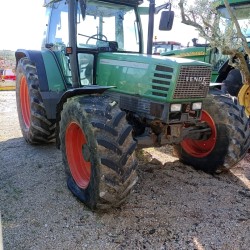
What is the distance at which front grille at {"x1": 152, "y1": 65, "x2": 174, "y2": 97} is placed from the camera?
350cm

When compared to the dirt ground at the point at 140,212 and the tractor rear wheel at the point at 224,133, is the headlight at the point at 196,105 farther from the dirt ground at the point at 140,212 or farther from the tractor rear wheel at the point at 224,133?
the dirt ground at the point at 140,212

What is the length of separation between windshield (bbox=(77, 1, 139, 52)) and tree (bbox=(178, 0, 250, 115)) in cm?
232

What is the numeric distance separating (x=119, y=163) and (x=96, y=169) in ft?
0.77

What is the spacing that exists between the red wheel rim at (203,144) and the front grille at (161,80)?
992 mm

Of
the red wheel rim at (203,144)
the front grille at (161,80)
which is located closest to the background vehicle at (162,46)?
the red wheel rim at (203,144)

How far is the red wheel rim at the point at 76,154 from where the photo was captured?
3.77 metres

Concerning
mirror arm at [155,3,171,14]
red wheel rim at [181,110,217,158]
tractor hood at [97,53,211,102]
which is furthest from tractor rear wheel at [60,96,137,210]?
mirror arm at [155,3,171,14]

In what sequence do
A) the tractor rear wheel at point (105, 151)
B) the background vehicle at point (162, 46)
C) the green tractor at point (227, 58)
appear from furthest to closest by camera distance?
the background vehicle at point (162, 46), the green tractor at point (227, 58), the tractor rear wheel at point (105, 151)

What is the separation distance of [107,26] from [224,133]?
1.99 m

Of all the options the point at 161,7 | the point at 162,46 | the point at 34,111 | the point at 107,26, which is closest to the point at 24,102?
the point at 34,111

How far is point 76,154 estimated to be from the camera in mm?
3883

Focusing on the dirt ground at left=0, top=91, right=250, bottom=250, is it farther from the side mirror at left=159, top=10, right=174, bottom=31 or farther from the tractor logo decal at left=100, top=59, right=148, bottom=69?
the side mirror at left=159, top=10, right=174, bottom=31

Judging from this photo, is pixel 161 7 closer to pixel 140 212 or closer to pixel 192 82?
pixel 192 82

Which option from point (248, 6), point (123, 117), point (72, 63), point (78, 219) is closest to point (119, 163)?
point (123, 117)
